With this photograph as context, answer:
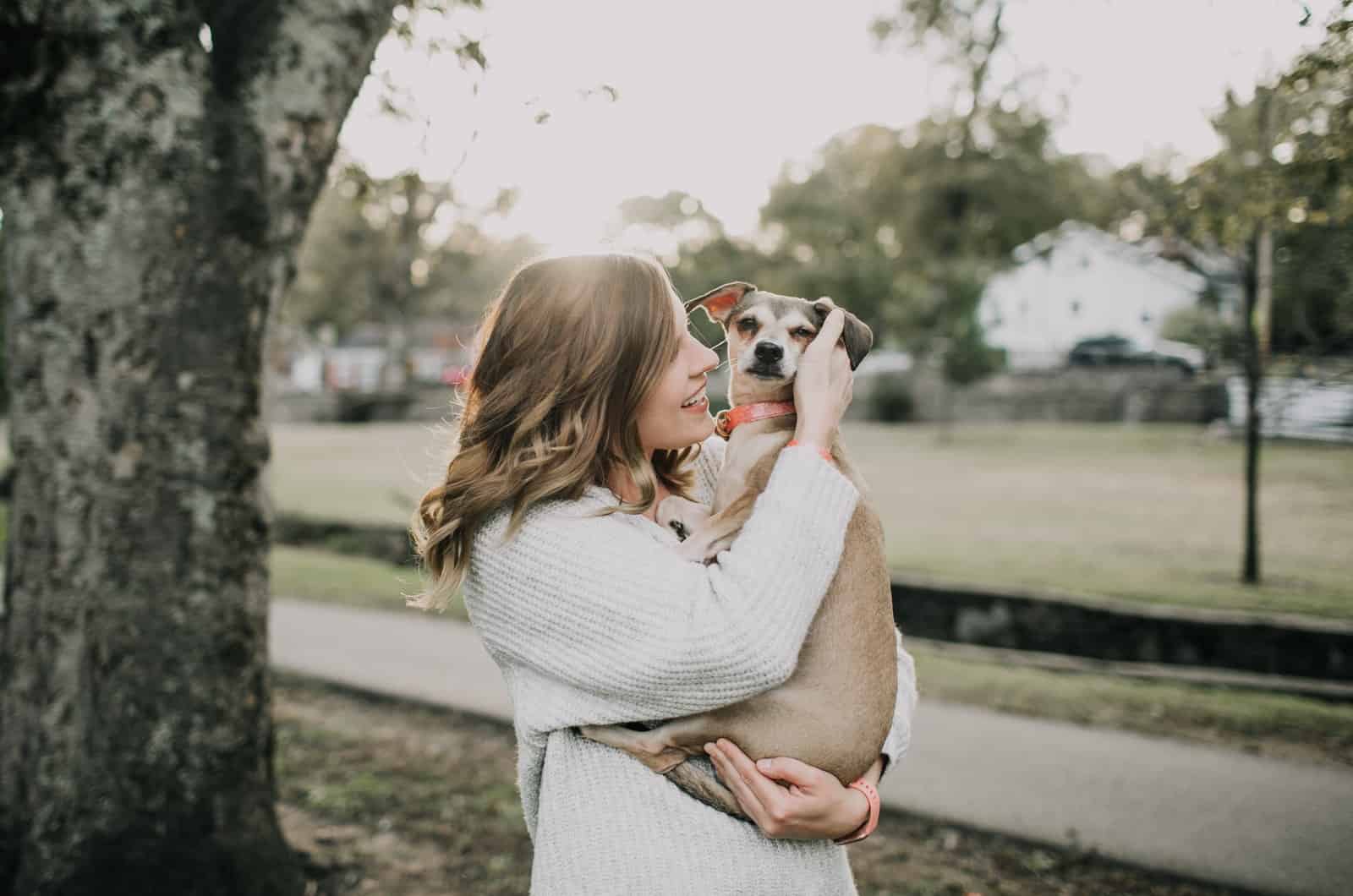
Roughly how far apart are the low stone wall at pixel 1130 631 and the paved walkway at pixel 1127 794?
1.85 m

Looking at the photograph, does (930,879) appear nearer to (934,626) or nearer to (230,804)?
(230,804)

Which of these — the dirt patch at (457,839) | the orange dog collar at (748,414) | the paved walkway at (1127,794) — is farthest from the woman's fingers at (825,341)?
the paved walkway at (1127,794)

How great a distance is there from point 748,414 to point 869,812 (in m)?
1.11

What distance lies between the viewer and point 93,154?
327cm

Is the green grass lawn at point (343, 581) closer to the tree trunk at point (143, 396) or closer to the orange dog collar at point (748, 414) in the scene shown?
the tree trunk at point (143, 396)

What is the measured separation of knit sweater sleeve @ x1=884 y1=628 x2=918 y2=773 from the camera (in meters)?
2.24

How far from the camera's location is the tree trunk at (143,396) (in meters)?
3.29

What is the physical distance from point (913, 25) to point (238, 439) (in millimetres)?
7989

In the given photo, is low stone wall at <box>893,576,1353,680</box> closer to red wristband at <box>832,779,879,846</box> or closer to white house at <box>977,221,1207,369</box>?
red wristband at <box>832,779,879,846</box>

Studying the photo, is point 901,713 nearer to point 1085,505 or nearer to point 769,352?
point 769,352

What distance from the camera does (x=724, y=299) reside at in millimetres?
3479

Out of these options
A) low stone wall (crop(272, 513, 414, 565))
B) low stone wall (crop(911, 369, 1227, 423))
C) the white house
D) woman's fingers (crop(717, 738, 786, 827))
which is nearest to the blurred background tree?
woman's fingers (crop(717, 738, 786, 827))

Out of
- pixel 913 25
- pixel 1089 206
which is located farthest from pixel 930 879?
pixel 1089 206

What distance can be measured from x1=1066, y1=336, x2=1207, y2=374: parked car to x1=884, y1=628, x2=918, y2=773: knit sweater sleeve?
101ft
